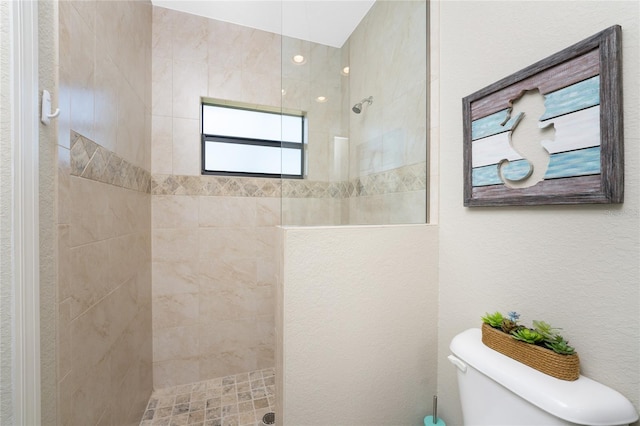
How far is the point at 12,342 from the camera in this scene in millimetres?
664

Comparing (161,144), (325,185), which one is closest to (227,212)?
(161,144)

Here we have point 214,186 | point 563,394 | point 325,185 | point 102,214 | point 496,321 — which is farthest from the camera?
point 214,186

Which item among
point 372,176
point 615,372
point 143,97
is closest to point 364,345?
point 615,372

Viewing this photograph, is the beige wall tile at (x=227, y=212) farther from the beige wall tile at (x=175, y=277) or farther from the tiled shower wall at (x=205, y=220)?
the beige wall tile at (x=175, y=277)

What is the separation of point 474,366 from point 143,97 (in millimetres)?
2188

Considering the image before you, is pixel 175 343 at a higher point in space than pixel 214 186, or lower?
lower

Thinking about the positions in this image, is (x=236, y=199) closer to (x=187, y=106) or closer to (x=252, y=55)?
(x=187, y=106)

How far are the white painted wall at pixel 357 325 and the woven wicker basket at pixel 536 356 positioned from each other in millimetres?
348

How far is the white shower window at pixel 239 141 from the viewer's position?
2.02m

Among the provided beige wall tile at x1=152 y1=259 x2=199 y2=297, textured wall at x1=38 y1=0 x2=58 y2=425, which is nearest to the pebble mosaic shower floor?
beige wall tile at x1=152 y1=259 x2=199 y2=297

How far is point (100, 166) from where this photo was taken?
1.09m

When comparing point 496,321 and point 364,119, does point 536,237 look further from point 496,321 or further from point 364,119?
point 364,119

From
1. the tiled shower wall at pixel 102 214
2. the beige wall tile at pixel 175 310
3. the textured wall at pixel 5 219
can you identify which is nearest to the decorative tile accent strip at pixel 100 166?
the tiled shower wall at pixel 102 214

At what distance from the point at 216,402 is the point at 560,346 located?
1922 millimetres
